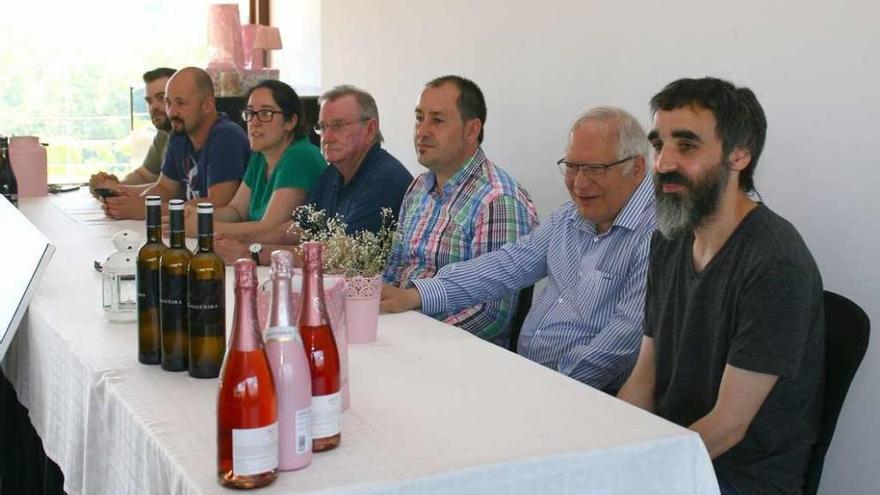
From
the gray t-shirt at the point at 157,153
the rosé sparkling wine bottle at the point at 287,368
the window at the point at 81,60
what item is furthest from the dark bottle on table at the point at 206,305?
the window at the point at 81,60

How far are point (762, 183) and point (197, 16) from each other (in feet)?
21.5

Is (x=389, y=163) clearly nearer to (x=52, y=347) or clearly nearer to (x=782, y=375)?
(x=52, y=347)

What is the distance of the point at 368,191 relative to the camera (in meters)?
3.34

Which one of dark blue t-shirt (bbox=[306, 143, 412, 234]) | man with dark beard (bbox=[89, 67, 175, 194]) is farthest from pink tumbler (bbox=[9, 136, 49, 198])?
dark blue t-shirt (bbox=[306, 143, 412, 234])

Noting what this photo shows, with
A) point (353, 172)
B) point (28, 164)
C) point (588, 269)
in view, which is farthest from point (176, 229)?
point (28, 164)

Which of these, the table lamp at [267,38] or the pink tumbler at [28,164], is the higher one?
the table lamp at [267,38]

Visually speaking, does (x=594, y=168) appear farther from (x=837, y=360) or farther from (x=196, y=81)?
(x=196, y=81)

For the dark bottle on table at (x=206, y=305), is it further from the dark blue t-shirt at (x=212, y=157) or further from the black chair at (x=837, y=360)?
the dark blue t-shirt at (x=212, y=157)

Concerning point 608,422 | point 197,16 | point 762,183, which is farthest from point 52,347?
point 197,16

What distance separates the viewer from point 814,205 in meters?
2.52

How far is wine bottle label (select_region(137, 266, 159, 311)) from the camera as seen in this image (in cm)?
182

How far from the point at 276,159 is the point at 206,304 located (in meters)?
2.31

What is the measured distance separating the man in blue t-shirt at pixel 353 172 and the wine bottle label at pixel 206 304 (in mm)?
1615

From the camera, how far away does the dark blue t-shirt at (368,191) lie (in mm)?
3293
